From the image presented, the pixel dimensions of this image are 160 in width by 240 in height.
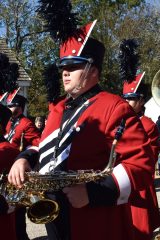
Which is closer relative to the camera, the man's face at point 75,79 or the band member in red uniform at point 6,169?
the man's face at point 75,79

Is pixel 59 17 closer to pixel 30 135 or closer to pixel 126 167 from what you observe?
pixel 126 167

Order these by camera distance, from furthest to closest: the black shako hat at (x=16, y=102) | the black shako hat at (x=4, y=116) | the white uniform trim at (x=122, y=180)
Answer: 1. the black shako hat at (x=16, y=102)
2. the black shako hat at (x=4, y=116)
3. the white uniform trim at (x=122, y=180)

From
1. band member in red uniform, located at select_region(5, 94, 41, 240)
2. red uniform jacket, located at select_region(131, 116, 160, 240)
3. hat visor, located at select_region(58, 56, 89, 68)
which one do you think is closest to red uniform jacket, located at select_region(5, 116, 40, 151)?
band member in red uniform, located at select_region(5, 94, 41, 240)

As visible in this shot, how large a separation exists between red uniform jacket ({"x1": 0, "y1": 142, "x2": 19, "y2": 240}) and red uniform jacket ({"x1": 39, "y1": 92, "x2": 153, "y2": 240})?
0.57 metres

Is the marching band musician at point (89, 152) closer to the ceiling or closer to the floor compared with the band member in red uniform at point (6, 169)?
closer to the ceiling

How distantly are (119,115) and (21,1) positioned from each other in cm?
2535

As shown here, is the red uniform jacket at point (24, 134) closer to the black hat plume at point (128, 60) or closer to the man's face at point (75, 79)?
the black hat plume at point (128, 60)

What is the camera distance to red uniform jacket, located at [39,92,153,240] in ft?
8.79

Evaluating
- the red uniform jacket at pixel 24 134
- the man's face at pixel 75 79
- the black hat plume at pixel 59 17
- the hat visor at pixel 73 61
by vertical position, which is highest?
the black hat plume at pixel 59 17

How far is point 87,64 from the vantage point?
2.98 metres

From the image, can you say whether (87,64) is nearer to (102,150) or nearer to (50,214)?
(102,150)

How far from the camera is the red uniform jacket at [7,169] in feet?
11.1

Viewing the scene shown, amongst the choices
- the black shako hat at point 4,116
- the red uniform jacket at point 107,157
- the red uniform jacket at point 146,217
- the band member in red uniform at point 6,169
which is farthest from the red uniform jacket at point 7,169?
the red uniform jacket at point 146,217

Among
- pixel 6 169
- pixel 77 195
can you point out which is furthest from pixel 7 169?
pixel 77 195
